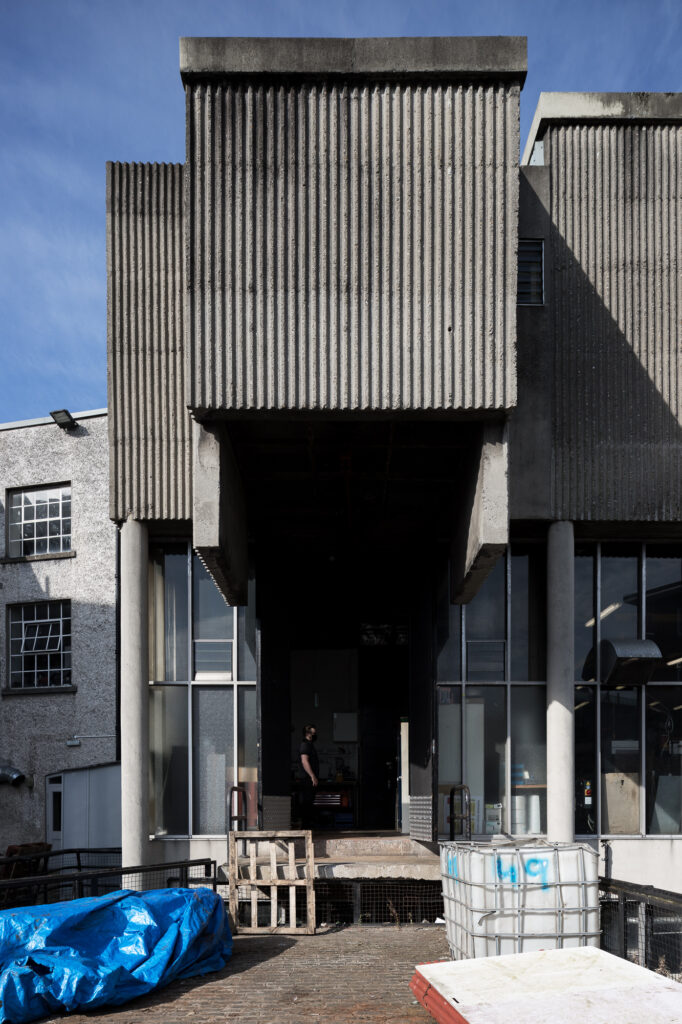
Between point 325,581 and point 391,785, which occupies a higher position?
point 325,581

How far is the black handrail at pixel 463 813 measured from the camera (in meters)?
14.7

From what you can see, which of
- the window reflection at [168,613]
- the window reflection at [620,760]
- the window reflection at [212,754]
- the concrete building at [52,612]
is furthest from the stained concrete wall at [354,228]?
the concrete building at [52,612]

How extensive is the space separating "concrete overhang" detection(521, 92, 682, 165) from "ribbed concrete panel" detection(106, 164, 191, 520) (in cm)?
607

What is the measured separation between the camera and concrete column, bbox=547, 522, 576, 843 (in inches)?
579

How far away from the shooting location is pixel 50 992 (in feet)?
29.0

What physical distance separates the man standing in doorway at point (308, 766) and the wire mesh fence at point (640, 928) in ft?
19.5

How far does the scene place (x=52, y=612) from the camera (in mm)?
24844

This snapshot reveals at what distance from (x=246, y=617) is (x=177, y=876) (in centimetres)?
422

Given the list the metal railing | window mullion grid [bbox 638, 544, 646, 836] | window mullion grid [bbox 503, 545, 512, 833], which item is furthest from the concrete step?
the metal railing

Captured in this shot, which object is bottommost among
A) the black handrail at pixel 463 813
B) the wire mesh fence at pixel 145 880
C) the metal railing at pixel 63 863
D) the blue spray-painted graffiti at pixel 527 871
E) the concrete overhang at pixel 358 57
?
the metal railing at pixel 63 863

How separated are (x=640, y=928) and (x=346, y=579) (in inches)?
394

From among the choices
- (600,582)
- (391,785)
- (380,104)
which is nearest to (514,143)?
(380,104)

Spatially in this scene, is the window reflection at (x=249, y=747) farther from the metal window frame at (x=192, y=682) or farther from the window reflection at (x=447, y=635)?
the window reflection at (x=447, y=635)

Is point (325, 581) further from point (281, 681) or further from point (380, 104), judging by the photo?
point (380, 104)
